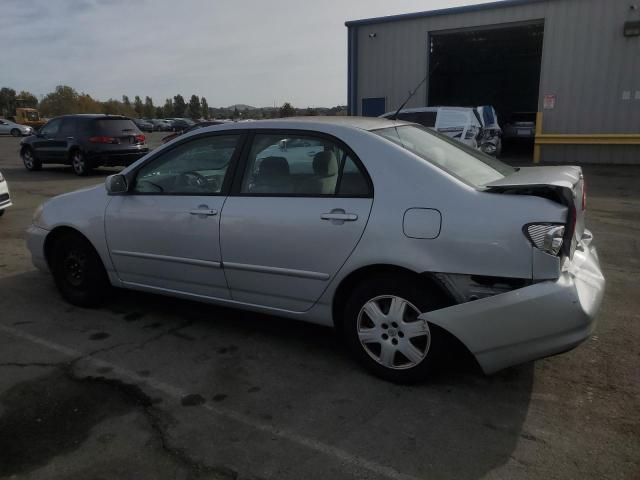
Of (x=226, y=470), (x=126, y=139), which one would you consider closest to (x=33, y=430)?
(x=226, y=470)

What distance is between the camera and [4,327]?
4.17m

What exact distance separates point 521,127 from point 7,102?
2946 inches

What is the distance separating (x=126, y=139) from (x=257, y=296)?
12851mm

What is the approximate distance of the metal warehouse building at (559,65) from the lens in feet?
52.6

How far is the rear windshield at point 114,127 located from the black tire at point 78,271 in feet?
36.3

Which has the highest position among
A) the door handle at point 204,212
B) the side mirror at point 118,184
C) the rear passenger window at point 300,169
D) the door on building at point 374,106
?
the door on building at point 374,106

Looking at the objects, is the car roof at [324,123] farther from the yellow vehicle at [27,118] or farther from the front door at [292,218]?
the yellow vehicle at [27,118]

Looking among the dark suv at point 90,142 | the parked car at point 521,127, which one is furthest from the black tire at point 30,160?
the parked car at point 521,127

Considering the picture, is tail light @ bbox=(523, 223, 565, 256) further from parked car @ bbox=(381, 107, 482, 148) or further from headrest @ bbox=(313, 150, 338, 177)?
parked car @ bbox=(381, 107, 482, 148)

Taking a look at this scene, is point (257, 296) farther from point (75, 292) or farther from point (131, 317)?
point (75, 292)

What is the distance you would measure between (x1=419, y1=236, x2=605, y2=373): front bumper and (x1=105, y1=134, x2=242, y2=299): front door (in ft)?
5.33

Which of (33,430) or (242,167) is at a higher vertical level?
(242,167)

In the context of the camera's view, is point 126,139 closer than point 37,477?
No

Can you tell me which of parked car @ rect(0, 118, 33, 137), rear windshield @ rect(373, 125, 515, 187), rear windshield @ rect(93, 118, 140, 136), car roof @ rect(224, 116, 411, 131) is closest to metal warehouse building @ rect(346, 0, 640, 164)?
rear windshield @ rect(93, 118, 140, 136)
